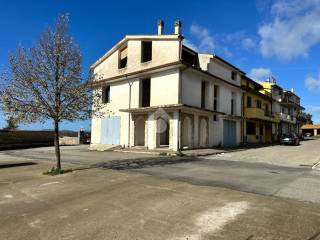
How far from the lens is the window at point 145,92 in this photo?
81.8 ft

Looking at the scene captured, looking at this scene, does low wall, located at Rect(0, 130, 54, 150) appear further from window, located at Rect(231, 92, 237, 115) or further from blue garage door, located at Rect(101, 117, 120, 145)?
window, located at Rect(231, 92, 237, 115)

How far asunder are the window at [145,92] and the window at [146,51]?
74.0 inches

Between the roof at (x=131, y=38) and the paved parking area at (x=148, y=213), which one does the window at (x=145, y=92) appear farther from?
the paved parking area at (x=148, y=213)

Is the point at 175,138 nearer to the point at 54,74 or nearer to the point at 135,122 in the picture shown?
the point at 135,122

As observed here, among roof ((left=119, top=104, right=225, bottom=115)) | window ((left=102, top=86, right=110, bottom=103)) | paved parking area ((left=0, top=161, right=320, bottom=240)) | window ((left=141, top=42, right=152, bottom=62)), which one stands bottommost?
paved parking area ((left=0, top=161, right=320, bottom=240))

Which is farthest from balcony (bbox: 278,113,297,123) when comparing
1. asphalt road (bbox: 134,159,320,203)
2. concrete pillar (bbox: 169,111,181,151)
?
asphalt road (bbox: 134,159,320,203)

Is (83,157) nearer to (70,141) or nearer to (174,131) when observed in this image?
(174,131)

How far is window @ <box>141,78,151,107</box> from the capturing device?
982 inches

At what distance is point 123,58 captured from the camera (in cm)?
2725

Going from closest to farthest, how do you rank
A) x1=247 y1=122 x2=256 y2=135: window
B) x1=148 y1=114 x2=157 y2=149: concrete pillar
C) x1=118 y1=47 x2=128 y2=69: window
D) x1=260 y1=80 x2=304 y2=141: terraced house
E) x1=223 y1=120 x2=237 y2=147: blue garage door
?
x1=148 y1=114 x2=157 y2=149: concrete pillar
x1=118 y1=47 x2=128 y2=69: window
x1=223 y1=120 x2=237 y2=147: blue garage door
x1=247 y1=122 x2=256 y2=135: window
x1=260 y1=80 x2=304 y2=141: terraced house

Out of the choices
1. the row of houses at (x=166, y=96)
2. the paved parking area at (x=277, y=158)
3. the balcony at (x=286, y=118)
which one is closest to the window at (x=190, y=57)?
the row of houses at (x=166, y=96)

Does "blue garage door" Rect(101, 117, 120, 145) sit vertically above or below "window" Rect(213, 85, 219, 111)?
below

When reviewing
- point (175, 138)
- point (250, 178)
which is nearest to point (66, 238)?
point (250, 178)

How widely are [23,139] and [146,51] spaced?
698 inches
